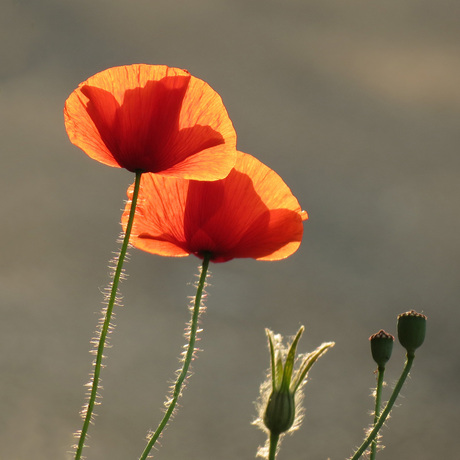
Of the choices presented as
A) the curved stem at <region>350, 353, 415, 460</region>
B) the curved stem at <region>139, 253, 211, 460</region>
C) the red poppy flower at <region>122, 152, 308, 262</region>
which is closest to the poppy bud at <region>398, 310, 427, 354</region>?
the curved stem at <region>350, 353, 415, 460</region>

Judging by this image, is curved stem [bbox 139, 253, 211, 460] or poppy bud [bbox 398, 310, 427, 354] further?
poppy bud [bbox 398, 310, 427, 354]

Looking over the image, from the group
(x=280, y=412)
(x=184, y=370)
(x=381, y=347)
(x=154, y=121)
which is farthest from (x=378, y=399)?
(x=154, y=121)

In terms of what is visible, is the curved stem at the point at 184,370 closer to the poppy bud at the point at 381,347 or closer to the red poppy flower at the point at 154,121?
the red poppy flower at the point at 154,121

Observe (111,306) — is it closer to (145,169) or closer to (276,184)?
(145,169)

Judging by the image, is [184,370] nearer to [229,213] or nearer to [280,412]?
[280,412]

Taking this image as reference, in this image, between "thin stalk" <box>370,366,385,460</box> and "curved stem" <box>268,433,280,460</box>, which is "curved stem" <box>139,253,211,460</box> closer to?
"curved stem" <box>268,433,280,460</box>

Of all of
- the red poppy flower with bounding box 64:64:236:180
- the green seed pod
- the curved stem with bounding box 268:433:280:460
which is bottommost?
the curved stem with bounding box 268:433:280:460

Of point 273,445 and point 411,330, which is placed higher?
point 411,330
